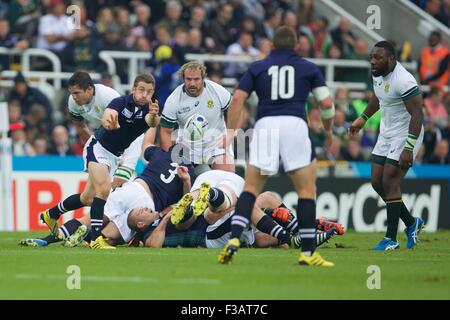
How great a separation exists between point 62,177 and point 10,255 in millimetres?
7994

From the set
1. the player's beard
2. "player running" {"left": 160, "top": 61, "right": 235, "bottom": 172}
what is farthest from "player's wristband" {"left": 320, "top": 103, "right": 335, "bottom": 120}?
the player's beard

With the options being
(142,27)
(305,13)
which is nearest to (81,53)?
(142,27)

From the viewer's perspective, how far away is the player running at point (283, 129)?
1145 centimetres

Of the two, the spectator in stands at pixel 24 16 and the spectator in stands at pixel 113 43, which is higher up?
the spectator in stands at pixel 24 16

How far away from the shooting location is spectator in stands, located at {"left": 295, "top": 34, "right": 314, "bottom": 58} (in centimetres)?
2503

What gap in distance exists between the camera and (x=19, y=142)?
71.1 ft

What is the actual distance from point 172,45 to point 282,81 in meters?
11.7

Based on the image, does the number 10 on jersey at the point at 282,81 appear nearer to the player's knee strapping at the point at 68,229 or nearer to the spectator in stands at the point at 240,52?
the player's knee strapping at the point at 68,229

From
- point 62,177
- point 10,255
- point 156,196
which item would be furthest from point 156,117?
point 62,177

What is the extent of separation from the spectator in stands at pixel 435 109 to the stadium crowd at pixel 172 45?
22mm

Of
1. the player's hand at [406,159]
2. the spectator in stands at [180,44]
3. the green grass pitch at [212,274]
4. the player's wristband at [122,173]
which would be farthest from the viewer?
the spectator in stands at [180,44]

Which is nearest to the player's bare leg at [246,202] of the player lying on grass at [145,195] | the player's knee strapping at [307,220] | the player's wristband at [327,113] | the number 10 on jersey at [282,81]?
the player's knee strapping at [307,220]

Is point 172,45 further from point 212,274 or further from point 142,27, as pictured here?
point 212,274

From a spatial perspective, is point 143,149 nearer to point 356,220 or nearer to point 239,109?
point 239,109
